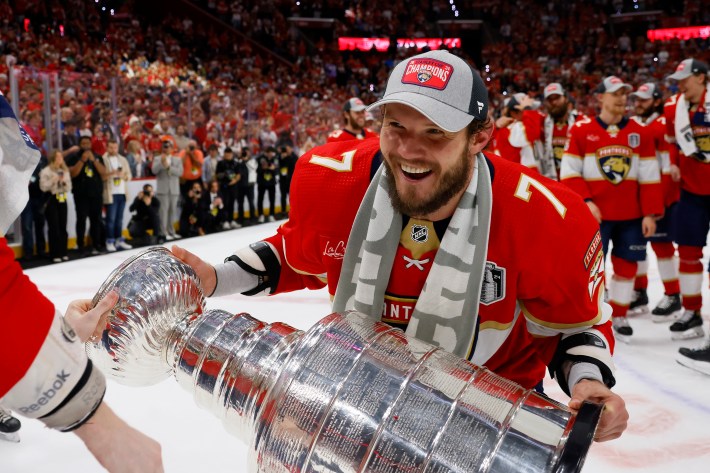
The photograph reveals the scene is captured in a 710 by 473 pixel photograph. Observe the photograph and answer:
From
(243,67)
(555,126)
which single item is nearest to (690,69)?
(555,126)

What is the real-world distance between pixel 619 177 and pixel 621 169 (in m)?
0.05

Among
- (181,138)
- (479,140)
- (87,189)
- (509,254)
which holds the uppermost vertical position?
(479,140)

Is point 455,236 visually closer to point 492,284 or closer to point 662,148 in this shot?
point 492,284

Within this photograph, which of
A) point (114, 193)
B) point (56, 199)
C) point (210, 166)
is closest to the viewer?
point (56, 199)

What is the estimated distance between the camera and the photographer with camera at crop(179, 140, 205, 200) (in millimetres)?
8508

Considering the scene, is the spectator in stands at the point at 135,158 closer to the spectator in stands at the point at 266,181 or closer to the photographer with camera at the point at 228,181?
the photographer with camera at the point at 228,181

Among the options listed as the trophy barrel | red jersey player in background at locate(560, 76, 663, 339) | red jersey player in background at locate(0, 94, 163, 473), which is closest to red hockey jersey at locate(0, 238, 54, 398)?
red jersey player in background at locate(0, 94, 163, 473)

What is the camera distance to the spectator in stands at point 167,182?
8.03 m

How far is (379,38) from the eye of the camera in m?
28.7

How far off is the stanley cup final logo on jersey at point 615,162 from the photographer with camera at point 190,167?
5897mm

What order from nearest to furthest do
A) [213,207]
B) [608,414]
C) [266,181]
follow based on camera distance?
[608,414]
[213,207]
[266,181]

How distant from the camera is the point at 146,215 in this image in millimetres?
7828

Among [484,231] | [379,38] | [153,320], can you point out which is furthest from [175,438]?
[379,38]

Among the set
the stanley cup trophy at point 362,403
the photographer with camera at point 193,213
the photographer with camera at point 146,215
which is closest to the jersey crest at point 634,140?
the stanley cup trophy at point 362,403
